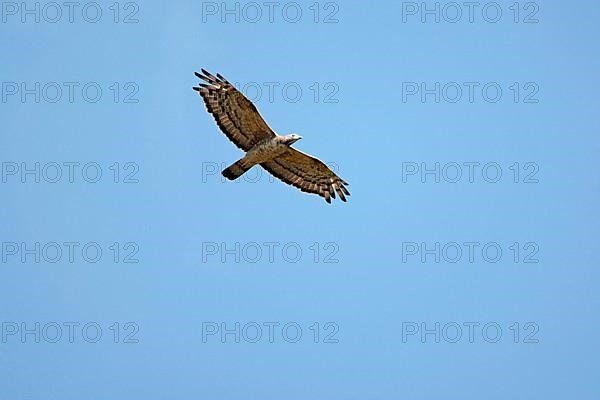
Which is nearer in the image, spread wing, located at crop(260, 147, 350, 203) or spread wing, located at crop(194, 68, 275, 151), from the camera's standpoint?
spread wing, located at crop(194, 68, 275, 151)

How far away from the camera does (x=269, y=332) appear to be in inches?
1094

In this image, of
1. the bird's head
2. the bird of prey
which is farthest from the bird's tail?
the bird's head

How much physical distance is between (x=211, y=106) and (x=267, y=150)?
4.97ft

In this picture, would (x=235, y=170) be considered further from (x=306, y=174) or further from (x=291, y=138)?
(x=306, y=174)

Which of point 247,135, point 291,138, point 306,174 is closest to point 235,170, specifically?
point 247,135

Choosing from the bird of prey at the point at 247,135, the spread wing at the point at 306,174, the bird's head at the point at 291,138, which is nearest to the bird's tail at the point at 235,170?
the bird of prey at the point at 247,135

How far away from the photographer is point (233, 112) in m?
23.6

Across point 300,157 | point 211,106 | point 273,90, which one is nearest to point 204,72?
point 211,106

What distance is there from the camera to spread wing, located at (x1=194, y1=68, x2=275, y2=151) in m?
23.4

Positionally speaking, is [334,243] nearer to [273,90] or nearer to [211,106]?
[273,90]

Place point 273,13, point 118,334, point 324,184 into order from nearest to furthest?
point 324,184
point 118,334
point 273,13

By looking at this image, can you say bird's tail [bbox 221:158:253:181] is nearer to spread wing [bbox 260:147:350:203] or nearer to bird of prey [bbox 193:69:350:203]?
bird of prey [bbox 193:69:350:203]

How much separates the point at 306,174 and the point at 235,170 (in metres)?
1.89

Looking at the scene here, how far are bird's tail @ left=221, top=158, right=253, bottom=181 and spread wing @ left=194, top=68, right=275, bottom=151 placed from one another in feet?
1.13
